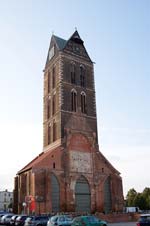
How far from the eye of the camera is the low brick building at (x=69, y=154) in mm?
41500

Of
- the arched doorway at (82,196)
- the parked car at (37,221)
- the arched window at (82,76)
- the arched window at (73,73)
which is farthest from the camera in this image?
the arched window at (82,76)

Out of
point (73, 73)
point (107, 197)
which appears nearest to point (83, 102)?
point (73, 73)

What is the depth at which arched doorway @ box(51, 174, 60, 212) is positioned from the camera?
40.8 m

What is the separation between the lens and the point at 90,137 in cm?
4806

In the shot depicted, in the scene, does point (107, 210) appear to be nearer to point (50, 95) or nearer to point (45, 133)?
point (45, 133)

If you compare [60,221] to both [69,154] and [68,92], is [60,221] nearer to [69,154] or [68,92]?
[69,154]

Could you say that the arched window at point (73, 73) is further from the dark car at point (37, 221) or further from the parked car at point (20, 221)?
the dark car at point (37, 221)

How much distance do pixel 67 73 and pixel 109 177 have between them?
18736mm

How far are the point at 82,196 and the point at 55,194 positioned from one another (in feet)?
15.3

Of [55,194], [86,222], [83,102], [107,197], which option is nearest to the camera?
[86,222]

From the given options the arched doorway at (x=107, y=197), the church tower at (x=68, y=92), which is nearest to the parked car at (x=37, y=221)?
the church tower at (x=68, y=92)

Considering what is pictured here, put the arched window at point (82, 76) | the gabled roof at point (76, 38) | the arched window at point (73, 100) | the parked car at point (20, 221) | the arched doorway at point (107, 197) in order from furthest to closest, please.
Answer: the gabled roof at point (76, 38), the arched window at point (82, 76), the arched window at point (73, 100), the arched doorway at point (107, 197), the parked car at point (20, 221)

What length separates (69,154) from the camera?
44.6 meters

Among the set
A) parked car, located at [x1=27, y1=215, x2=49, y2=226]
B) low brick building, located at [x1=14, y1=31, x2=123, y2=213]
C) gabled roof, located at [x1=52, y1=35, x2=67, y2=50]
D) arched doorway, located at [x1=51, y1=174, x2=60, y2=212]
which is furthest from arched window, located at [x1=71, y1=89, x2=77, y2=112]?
parked car, located at [x1=27, y1=215, x2=49, y2=226]
